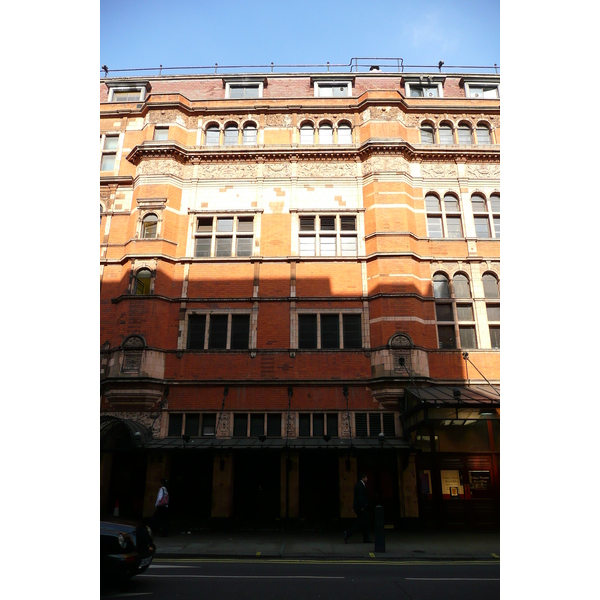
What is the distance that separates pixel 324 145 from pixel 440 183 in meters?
6.00

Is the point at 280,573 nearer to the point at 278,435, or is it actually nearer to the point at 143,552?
the point at 143,552

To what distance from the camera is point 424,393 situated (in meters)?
15.4

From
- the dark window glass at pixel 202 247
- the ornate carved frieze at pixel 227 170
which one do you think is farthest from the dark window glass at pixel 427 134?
the dark window glass at pixel 202 247

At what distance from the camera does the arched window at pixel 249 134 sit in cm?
2175

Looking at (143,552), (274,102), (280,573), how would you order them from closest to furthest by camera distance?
(143,552) < (280,573) < (274,102)

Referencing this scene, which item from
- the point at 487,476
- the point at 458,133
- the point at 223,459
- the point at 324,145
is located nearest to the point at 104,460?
the point at 223,459

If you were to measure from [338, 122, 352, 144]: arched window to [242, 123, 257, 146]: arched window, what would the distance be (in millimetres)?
4363

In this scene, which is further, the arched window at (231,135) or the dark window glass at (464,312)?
the arched window at (231,135)

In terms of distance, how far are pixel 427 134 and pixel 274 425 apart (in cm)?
1629

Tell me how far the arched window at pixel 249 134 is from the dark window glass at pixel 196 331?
370 inches

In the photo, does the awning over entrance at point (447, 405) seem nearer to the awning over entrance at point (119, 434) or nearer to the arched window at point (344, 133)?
the awning over entrance at point (119, 434)

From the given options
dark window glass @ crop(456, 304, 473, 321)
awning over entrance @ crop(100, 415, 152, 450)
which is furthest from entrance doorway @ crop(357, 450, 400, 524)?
awning over entrance @ crop(100, 415, 152, 450)

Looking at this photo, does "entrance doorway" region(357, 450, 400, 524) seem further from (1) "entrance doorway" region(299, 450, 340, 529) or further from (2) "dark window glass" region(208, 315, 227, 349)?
(2) "dark window glass" region(208, 315, 227, 349)

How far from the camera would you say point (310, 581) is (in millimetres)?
8141
